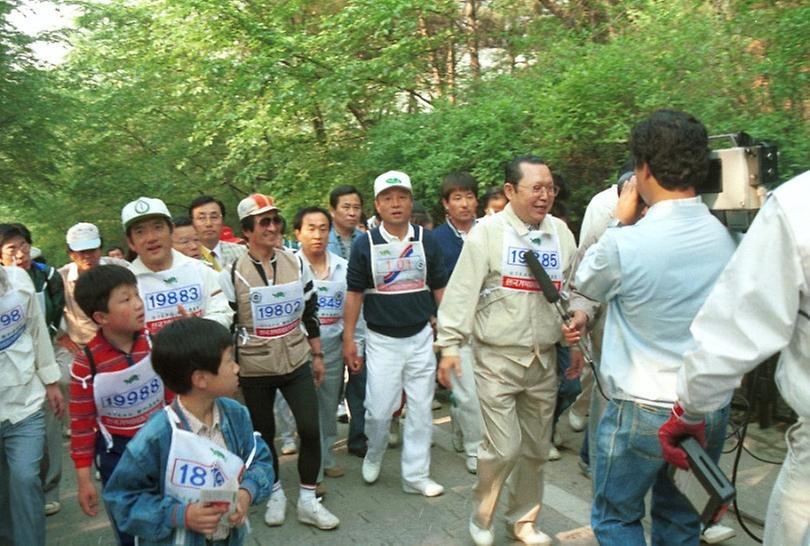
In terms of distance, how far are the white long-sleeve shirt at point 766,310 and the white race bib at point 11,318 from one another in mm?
3376

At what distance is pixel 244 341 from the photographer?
14.8 feet

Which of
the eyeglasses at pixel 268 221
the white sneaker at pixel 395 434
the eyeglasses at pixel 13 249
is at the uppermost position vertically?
the eyeglasses at pixel 268 221

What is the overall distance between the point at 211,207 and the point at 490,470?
351 cm

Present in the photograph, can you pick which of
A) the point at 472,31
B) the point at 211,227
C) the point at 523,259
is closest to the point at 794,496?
the point at 523,259

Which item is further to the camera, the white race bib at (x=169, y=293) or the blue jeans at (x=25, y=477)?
the white race bib at (x=169, y=293)

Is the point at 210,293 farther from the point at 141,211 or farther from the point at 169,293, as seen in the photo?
the point at 141,211

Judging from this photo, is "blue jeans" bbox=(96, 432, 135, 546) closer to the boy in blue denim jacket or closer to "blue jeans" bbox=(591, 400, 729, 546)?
the boy in blue denim jacket

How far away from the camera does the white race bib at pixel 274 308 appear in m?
4.52

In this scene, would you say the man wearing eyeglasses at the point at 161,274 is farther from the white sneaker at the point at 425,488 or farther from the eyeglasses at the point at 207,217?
the eyeglasses at the point at 207,217

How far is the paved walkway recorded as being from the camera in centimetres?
436

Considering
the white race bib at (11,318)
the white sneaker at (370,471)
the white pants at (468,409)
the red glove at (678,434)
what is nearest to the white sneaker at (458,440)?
the white pants at (468,409)

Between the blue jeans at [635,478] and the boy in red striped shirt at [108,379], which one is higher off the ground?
the boy in red striped shirt at [108,379]

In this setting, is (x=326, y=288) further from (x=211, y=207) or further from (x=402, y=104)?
(x=402, y=104)

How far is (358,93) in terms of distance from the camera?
1195 cm
